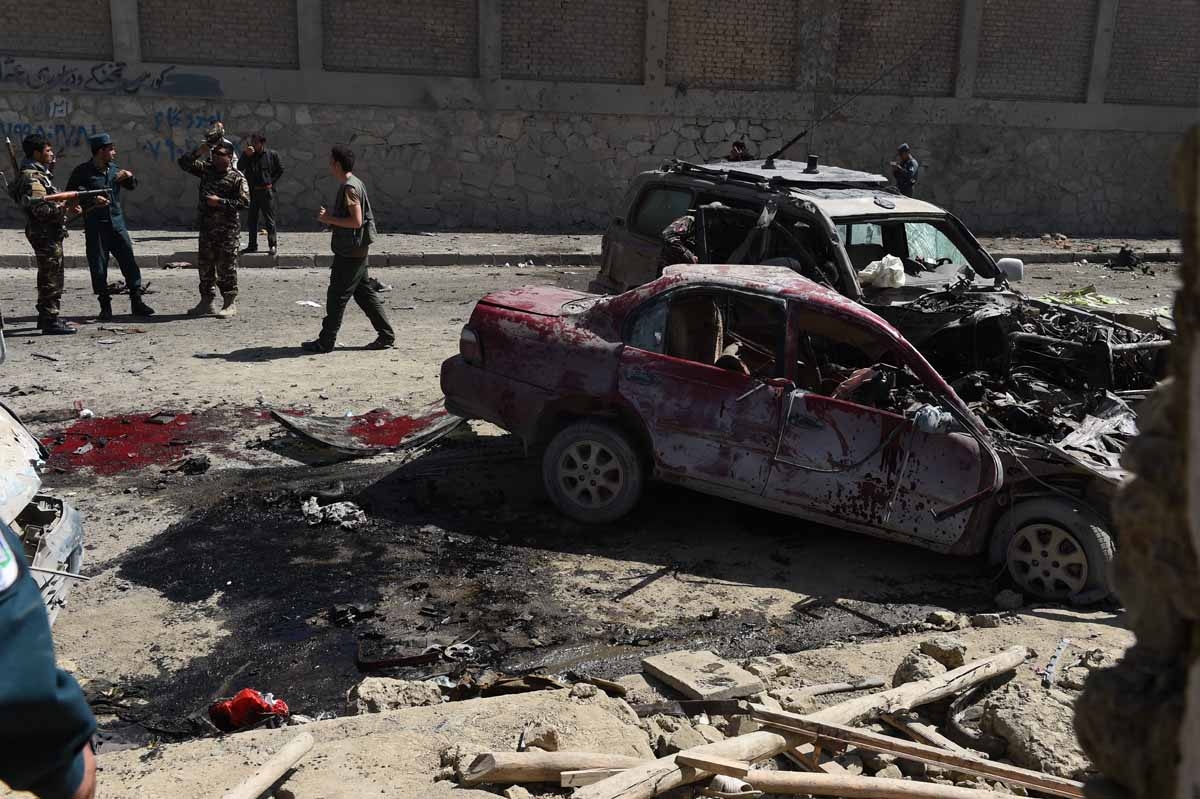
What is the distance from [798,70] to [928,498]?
16.9 metres

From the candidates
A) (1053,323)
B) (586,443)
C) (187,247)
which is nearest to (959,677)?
(586,443)

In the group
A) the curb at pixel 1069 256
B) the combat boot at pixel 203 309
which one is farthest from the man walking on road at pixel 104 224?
the curb at pixel 1069 256

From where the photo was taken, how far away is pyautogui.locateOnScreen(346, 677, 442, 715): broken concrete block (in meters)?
4.69

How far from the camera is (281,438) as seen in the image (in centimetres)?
820

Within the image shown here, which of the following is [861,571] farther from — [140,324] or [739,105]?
[739,105]

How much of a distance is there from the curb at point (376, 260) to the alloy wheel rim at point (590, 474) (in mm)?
10519

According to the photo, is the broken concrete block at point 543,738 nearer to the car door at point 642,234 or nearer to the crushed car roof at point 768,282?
the crushed car roof at point 768,282

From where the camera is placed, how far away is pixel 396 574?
6.11 meters

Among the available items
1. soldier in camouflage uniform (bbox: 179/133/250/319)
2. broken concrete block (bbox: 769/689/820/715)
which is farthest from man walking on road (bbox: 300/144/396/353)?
broken concrete block (bbox: 769/689/820/715)

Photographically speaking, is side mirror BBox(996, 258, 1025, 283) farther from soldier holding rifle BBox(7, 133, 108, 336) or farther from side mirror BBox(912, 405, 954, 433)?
soldier holding rifle BBox(7, 133, 108, 336)

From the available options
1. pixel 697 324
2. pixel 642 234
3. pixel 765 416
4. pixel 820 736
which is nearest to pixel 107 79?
pixel 642 234

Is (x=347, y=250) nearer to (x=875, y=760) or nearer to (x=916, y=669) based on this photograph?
(x=916, y=669)

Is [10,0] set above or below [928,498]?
above

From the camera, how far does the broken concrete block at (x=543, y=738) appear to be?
409 centimetres
